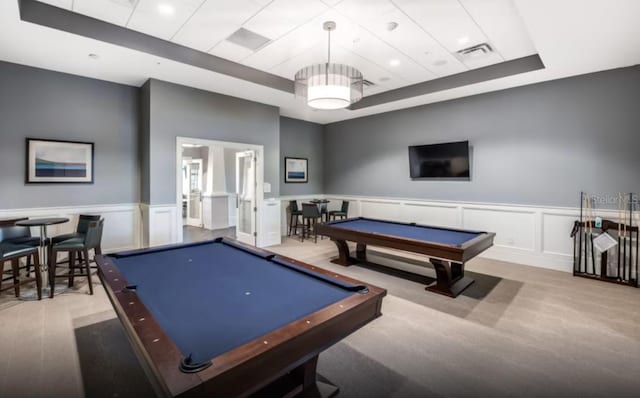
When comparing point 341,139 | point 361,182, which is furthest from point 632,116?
point 341,139

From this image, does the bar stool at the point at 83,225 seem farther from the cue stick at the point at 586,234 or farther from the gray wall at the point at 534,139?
the cue stick at the point at 586,234

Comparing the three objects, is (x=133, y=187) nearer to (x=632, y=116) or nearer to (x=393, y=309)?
(x=393, y=309)

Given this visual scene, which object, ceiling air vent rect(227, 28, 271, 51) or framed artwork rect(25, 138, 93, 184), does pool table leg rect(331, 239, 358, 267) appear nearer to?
ceiling air vent rect(227, 28, 271, 51)

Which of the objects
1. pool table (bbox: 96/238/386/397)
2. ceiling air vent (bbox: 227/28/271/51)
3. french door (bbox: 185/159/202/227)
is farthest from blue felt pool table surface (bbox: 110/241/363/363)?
french door (bbox: 185/159/202/227)

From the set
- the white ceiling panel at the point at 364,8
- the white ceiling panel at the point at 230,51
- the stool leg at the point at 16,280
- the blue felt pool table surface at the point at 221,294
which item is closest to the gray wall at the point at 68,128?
the stool leg at the point at 16,280

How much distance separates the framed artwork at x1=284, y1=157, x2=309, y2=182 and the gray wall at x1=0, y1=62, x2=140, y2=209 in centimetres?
331

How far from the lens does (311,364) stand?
185 cm

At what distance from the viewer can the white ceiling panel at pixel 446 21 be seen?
3.07 m

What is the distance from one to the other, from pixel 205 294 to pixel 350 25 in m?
3.20

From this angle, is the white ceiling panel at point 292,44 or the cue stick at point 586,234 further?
the cue stick at point 586,234

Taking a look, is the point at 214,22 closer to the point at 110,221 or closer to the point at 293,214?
the point at 110,221

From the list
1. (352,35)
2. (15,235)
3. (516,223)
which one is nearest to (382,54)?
(352,35)

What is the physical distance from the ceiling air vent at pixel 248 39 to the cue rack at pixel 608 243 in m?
5.11

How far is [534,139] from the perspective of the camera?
16.2ft
